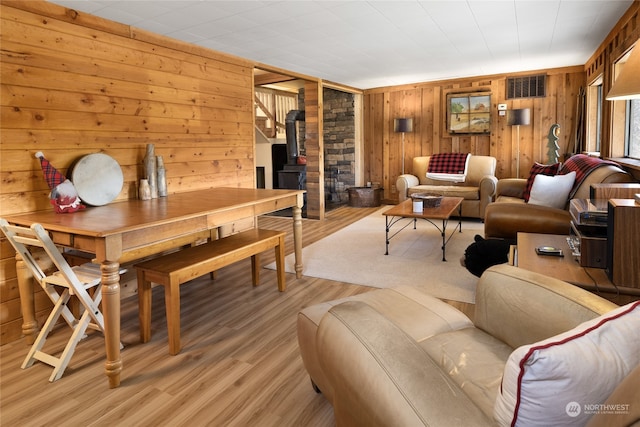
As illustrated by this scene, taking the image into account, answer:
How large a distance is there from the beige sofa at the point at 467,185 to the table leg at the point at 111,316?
4.91m

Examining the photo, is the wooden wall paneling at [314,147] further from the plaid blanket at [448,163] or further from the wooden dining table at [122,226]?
the wooden dining table at [122,226]

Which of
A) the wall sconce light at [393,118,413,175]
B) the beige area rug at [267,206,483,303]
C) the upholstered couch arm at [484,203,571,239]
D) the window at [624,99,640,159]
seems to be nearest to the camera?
the upholstered couch arm at [484,203,571,239]

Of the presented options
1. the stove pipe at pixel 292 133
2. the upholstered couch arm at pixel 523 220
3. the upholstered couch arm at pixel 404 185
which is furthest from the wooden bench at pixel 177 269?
the stove pipe at pixel 292 133

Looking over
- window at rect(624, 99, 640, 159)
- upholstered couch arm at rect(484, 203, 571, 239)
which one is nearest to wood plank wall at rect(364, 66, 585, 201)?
window at rect(624, 99, 640, 159)

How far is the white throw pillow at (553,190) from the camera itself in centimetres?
359

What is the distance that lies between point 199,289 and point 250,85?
240 cm

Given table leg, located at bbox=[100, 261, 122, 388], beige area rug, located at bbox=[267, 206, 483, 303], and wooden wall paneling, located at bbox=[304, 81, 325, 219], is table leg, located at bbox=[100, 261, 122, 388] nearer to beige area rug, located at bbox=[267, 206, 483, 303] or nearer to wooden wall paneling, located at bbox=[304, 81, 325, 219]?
beige area rug, located at bbox=[267, 206, 483, 303]

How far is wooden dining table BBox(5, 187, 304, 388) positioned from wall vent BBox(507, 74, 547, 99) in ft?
15.6

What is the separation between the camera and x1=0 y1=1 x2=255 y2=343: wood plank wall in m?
2.65

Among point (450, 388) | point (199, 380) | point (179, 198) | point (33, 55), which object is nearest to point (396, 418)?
point (450, 388)

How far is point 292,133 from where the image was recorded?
7684mm

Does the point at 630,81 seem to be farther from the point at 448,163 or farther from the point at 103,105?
the point at 448,163

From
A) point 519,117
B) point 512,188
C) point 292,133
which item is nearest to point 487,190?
point 512,188

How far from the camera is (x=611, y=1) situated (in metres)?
3.30
